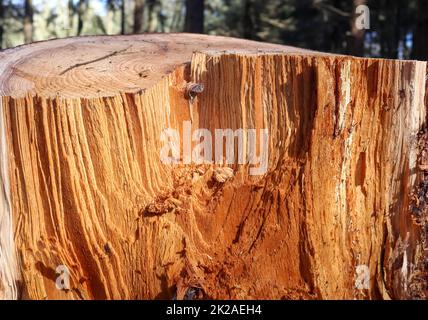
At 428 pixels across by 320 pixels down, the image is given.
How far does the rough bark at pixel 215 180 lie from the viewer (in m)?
1.46

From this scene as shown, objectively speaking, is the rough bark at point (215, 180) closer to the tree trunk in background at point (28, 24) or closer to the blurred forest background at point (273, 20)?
the blurred forest background at point (273, 20)

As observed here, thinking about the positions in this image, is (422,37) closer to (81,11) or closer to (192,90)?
(192,90)

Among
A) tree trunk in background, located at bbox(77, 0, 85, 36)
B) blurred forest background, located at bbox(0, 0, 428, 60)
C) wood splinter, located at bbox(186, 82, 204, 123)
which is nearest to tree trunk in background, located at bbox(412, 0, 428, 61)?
blurred forest background, located at bbox(0, 0, 428, 60)

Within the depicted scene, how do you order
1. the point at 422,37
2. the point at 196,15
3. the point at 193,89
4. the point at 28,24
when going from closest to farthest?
1. the point at 193,89
2. the point at 422,37
3. the point at 196,15
4. the point at 28,24

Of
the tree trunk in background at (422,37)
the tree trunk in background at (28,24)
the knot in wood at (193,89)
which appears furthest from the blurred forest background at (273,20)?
the knot in wood at (193,89)

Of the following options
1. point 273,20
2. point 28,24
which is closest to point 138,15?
point 28,24

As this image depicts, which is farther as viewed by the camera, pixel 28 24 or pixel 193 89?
pixel 28 24

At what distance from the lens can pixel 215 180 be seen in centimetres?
156

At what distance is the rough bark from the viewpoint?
1.46 m

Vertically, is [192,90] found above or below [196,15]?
below

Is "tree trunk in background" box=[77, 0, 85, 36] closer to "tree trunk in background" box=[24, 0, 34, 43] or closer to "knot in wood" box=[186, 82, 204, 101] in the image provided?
"tree trunk in background" box=[24, 0, 34, 43]

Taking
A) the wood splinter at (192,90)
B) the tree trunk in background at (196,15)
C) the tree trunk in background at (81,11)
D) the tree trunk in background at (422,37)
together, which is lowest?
the wood splinter at (192,90)

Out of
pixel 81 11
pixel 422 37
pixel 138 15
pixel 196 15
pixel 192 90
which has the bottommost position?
pixel 192 90
